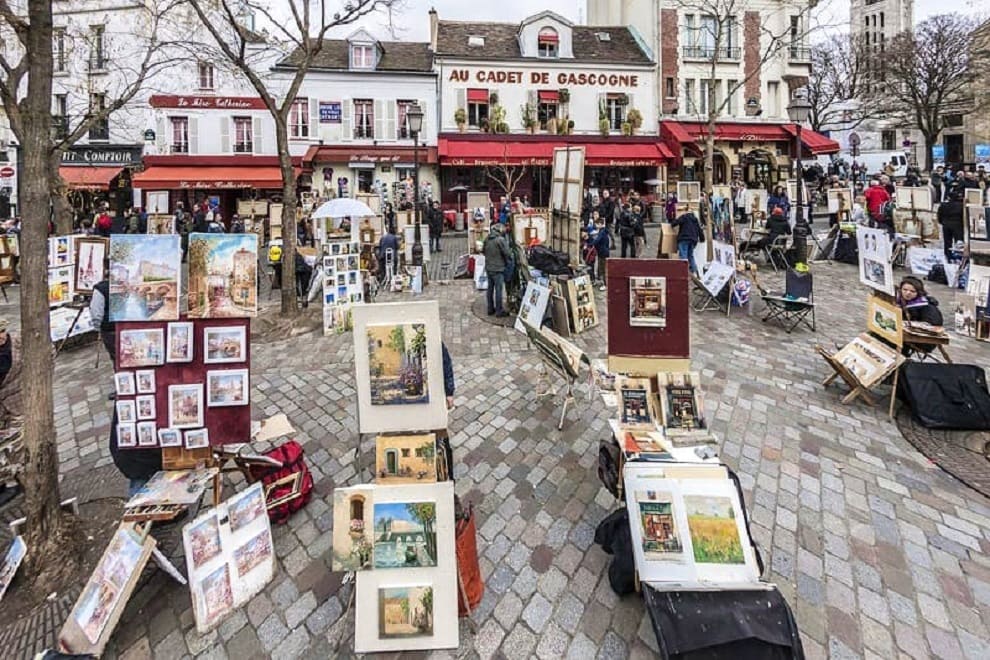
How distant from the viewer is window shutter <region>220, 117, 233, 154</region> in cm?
2400

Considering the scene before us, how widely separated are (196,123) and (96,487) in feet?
75.5

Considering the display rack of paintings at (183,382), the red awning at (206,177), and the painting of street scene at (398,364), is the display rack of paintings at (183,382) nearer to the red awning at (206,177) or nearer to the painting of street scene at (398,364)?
the painting of street scene at (398,364)

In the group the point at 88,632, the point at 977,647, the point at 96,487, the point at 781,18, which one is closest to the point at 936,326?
the point at 977,647

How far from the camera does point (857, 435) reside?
18.4 ft

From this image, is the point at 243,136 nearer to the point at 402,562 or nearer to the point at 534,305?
the point at 534,305

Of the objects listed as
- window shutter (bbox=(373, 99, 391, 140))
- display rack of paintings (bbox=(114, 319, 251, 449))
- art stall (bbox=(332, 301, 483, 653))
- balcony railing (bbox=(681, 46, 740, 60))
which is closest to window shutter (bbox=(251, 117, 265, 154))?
window shutter (bbox=(373, 99, 391, 140))

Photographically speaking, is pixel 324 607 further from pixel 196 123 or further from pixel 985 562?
pixel 196 123

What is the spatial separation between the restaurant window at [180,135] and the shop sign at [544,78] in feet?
36.6

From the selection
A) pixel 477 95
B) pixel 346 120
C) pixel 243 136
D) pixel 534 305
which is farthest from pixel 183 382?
pixel 243 136

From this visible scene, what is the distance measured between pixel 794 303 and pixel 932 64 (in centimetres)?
3665

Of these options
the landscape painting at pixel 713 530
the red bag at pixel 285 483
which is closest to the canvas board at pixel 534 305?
the red bag at pixel 285 483

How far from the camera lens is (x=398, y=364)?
12.7ft

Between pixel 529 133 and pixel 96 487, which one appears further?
pixel 529 133

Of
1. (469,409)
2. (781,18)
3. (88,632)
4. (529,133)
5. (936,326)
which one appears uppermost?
(781,18)
